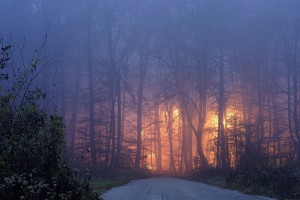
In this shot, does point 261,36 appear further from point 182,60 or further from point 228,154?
point 228,154

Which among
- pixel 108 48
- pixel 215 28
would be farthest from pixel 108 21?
pixel 215 28

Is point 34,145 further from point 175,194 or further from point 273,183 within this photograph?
point 273,183

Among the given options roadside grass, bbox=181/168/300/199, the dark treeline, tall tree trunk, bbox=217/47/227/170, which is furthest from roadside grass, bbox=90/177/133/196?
tall tree trunk, bbox=217/47/227/170

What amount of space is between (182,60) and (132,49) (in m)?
6.69

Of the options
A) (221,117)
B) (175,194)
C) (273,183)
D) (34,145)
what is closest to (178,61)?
(221,117)

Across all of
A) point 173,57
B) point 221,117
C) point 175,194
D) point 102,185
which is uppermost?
point 173,57

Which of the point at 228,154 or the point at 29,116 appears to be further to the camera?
the point at 228,154

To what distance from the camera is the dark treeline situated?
27109mm

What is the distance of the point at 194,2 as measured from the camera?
29.0 m

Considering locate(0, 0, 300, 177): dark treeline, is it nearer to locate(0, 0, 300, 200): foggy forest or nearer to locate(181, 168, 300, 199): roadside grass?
locate(0, 0, 300, 200): foggy forest

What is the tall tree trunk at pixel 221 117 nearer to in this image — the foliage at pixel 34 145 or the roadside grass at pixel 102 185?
the roadside grass at pixel 102 185

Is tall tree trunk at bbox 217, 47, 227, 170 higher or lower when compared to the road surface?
higher

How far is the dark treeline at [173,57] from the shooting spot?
88.9 ft

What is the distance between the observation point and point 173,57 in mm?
29234
